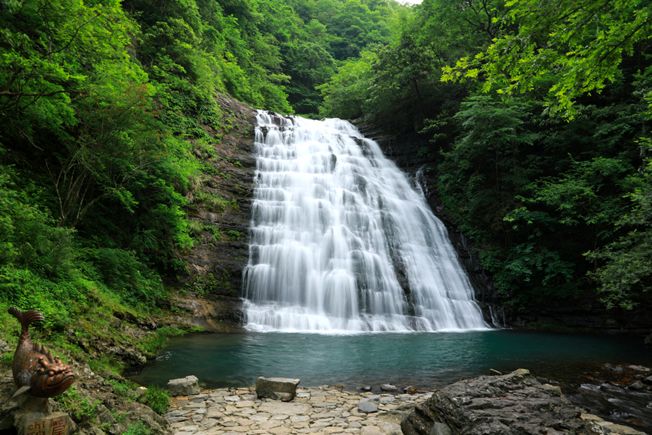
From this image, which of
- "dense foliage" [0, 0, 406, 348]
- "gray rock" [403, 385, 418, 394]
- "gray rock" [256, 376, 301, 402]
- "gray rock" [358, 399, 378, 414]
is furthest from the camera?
"dense foliage" [0, 0, 406, 348]

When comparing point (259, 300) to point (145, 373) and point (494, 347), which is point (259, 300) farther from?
point (494, 347)

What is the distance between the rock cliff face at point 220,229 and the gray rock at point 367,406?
7.74 meters

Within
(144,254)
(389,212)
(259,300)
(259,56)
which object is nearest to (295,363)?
(259,300)

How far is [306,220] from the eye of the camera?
1638cm

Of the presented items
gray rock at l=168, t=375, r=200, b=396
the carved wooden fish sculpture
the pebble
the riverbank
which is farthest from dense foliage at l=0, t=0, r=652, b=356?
the pebble

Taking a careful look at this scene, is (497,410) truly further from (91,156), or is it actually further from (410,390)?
(91,156)

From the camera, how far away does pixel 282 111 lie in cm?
2902

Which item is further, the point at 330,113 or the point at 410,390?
the point at 330,113

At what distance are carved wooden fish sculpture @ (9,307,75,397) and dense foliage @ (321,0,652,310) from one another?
374 inches

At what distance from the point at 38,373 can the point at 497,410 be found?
12.9 feet

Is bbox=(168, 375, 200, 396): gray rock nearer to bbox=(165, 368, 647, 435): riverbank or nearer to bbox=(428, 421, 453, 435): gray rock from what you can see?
bbox=(165, 368, 647, 435): riverbank

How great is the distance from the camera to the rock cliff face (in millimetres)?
12391

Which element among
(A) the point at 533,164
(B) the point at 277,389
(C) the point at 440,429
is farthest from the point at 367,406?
(A) the point at 533,164

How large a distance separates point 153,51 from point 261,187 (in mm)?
7784
